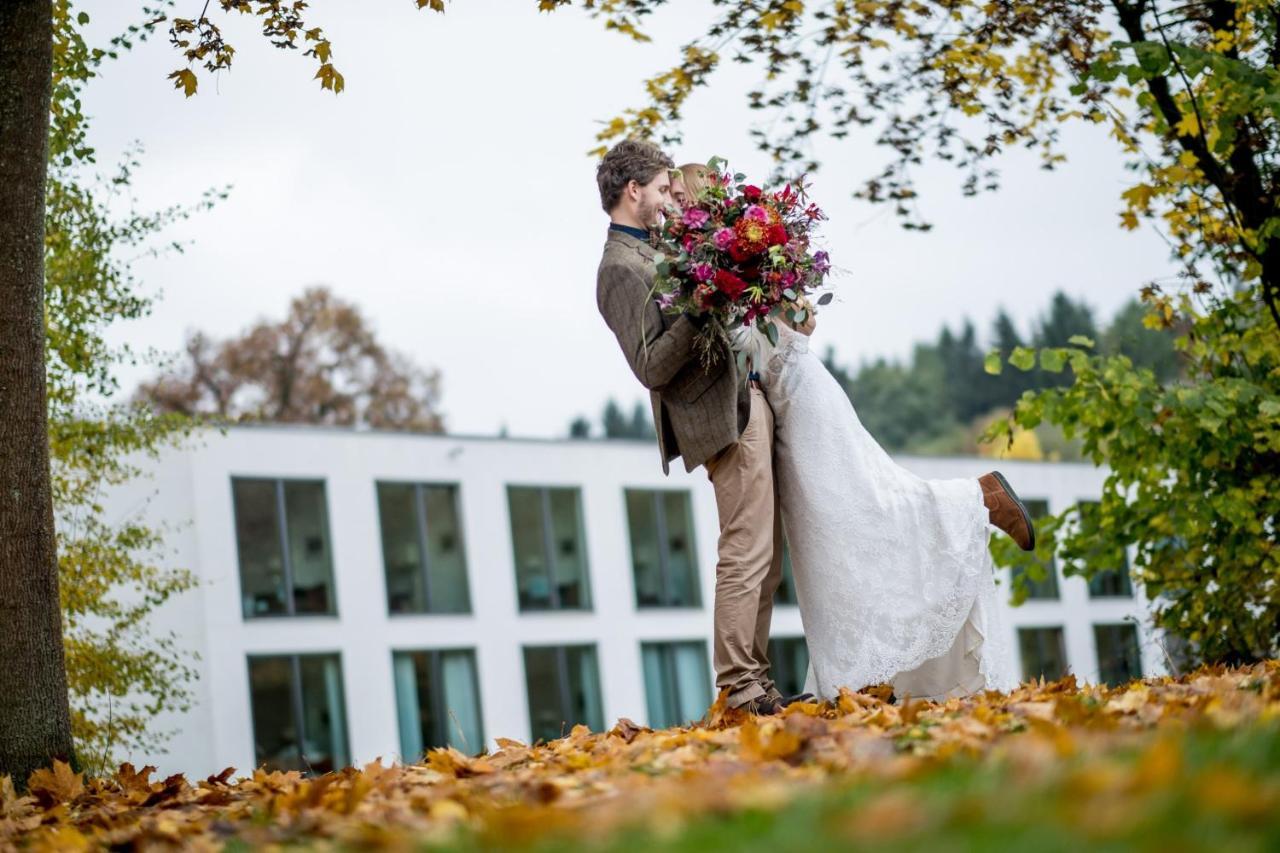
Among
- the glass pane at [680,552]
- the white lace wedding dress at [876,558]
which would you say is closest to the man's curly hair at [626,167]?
the white lace wedding dress at [876,558]

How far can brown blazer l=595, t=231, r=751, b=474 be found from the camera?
6.04 metres

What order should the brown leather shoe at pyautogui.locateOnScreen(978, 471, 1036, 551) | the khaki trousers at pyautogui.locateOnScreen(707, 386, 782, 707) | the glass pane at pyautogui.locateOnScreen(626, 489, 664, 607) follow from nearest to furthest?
the khaki trousers at pyautogui.locateOnScreen(707, 386, 782, 707)
the brown leather shoe at pyautogui.locateOnScreen(978, 471, 1036, 551)
the glass pane at pyautogui.locateOnScreen(626, 489, 664, 607)

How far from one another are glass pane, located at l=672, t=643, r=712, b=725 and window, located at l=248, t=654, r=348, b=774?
6.92 m

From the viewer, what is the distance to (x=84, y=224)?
1264 cm

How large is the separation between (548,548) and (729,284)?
23.0 metres

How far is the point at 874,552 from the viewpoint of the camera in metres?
6.47

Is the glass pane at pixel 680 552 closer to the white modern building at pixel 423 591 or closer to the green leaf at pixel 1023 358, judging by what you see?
the white modern building at pixel 423 591

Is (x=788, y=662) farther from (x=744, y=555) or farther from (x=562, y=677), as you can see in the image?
(x=744, y=555)

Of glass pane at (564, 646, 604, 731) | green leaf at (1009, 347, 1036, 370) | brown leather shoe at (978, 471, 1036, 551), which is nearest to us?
brown leather shoe at (978, 471, 1036, 551)

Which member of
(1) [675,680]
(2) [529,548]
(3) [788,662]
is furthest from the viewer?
(3) [788,662]

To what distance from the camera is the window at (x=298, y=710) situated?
24531mm

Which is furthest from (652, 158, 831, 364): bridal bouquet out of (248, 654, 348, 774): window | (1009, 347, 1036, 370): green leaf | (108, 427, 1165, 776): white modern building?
(248, 654, 348, 774): window

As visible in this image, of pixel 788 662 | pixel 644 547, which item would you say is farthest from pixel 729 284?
pixel 788 662

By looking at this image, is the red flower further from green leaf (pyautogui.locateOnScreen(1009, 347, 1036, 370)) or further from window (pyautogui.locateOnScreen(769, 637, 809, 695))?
window (pyautogui.locateOnScreen(769, 637, 809, 695))
